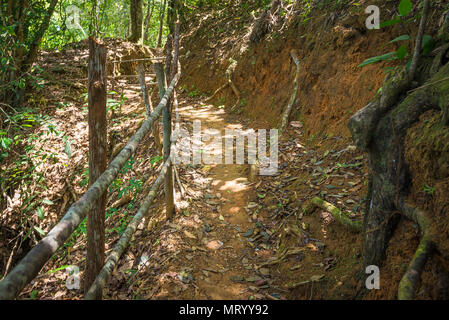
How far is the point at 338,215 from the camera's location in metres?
2.92

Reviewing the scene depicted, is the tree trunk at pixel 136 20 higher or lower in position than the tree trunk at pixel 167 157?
higher

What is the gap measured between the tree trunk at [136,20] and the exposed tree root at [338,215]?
987 cm

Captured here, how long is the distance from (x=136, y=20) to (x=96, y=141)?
32.6 ft

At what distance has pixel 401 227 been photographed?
2068mm

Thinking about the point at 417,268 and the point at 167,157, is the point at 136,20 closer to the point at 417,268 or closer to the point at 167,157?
the point at 167,157

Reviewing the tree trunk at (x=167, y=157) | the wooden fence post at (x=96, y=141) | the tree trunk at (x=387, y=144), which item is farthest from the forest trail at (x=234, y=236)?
the wooden fence post at (x=96, y=141)

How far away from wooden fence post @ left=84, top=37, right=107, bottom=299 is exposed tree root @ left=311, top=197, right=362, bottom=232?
2253mm

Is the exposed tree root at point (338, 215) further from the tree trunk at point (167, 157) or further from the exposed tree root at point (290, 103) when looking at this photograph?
the exposed tree root at point (290, 103)

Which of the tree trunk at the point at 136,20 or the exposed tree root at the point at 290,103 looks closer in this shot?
the exposed tree root at the point at 290,103

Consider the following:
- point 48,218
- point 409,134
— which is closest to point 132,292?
point 409,134

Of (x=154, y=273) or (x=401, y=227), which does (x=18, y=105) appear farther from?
(x=401, y=227)

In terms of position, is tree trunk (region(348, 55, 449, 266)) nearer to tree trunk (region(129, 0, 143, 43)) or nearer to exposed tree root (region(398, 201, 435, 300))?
exposed tree root (region(398, 201, 435, 300))

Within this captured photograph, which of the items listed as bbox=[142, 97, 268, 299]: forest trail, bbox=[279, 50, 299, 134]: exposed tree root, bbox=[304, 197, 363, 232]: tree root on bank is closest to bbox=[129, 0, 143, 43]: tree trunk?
bbox=[279, 50, 299, 134]: exposed tree root

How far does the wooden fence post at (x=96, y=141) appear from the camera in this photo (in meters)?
2.16
